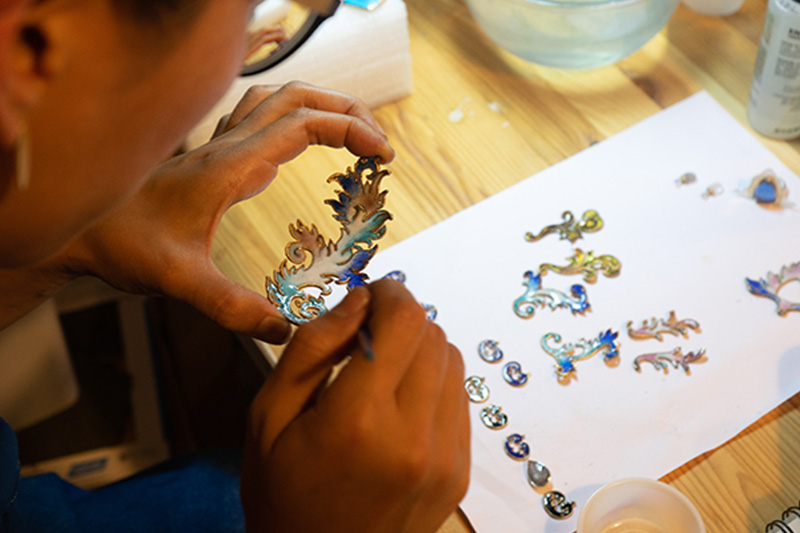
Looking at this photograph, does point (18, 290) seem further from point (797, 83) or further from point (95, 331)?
point (797, 83)

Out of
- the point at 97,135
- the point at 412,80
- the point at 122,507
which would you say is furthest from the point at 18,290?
the point at 412,80

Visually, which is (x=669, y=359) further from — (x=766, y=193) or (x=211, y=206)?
Result: (x=211, y=206)

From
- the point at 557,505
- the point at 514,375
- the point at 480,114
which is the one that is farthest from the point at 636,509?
the point at 480,114

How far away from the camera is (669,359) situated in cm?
78

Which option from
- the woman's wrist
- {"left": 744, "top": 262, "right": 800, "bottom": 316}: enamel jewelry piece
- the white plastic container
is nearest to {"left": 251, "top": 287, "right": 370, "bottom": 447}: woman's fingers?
the woman's wrist

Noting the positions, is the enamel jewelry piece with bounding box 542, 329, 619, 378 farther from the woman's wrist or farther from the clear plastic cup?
the woman's wrist

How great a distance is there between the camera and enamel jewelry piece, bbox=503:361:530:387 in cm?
78

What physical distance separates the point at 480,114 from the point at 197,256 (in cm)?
46

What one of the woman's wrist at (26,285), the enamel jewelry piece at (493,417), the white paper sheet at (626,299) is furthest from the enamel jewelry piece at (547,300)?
the woman's wrist at (26,285)

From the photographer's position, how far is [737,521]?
67 cm

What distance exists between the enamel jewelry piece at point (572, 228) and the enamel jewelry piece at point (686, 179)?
112mm

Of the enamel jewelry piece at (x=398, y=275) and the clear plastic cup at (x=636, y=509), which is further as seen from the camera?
the enamel jewelry piece at (x=398, y=275)

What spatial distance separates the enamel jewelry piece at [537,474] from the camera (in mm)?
708

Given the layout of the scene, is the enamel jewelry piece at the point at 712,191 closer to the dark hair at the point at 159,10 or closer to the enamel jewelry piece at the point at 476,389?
the enamel jewelry piece at the point at 476,389
